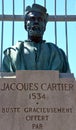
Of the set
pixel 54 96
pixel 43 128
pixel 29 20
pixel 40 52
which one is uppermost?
pixel 29 20

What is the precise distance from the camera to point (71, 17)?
845 centimetres

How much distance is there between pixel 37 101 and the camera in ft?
17.8

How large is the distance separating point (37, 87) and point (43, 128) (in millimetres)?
457

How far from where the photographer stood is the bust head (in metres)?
6.19

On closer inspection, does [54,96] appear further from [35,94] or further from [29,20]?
[29,20]

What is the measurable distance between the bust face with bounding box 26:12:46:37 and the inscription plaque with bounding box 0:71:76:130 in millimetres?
871

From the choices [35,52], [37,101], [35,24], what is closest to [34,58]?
[35,52]

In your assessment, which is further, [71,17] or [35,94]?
[71,17]

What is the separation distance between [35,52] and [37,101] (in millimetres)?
837

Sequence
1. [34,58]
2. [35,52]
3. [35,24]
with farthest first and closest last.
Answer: [35,24]
[35,52]
[34,58]

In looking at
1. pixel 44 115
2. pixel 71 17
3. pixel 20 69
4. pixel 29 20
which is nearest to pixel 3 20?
pixel 71 17

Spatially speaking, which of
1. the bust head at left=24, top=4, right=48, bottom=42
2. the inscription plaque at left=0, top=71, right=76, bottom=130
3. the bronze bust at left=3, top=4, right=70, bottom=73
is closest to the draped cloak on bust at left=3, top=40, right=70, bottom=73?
the bronze bust at left=3, top=4, right=70, bottom=73

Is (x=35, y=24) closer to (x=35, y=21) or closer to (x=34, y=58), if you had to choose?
(x=35, y=21)

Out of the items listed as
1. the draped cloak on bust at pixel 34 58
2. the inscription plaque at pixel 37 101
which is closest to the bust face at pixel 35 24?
the draped cloak on bust at pixel 34 58
